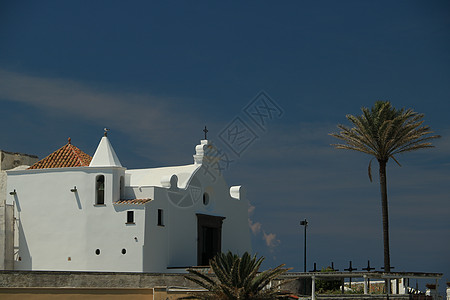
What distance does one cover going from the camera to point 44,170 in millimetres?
38656

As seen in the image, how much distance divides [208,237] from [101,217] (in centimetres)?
797

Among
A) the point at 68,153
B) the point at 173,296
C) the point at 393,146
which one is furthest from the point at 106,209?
the point at 393,146

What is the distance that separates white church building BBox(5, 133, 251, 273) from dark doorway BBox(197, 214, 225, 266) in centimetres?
6

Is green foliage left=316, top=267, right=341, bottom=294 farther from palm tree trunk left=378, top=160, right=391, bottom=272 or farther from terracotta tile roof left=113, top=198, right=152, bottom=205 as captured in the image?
terracotta tile roof left=113, top=198, right=152, bottom=205

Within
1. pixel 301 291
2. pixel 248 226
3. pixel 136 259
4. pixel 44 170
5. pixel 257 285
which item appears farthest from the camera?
pixel 248 226

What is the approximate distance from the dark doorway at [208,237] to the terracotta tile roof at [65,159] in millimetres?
7549

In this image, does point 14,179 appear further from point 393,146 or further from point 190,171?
point 393,146

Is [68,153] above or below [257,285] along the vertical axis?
above

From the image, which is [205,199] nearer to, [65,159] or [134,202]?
[134,202]

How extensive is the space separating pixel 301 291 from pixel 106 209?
1138cm

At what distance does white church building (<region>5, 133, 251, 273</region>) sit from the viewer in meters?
36.6

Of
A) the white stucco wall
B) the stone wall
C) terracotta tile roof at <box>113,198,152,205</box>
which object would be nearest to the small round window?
terracotta tile roof at <box>113,198,152,205</box>

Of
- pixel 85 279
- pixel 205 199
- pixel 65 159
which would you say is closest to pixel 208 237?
pixel 205 199

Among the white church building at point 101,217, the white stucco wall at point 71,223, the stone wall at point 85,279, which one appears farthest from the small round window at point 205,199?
the stone wall at point 85,279
